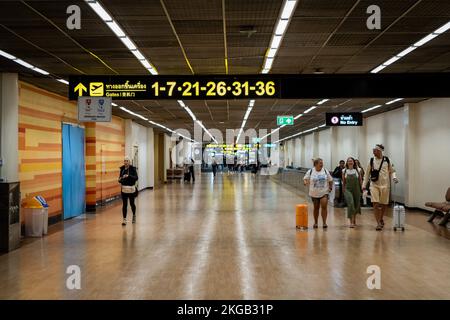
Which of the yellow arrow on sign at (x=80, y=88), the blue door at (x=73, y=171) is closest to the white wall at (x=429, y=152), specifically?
the yellow arrow on sign at (x=80, y=88)

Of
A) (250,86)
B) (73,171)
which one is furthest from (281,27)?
(73,171)

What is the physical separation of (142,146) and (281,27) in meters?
19.6

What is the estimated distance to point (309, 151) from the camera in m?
39.5

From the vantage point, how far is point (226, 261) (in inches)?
302

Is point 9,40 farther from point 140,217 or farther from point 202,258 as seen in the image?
point 140,217

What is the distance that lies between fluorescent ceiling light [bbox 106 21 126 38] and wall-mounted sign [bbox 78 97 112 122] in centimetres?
265

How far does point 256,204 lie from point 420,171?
555cm

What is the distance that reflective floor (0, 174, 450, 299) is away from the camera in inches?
234

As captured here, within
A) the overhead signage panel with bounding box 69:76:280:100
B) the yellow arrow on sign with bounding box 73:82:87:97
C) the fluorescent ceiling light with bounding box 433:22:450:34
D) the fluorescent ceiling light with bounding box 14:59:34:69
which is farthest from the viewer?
the yellow arrow on sign with bounding box 73:82:87:97

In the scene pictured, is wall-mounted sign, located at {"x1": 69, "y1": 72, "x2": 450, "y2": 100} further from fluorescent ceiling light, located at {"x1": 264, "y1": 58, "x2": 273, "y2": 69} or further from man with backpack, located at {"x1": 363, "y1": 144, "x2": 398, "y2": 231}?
man with backpack, located at {"x1": 363, "y1": 144, "x2": 398, "y2": 231}

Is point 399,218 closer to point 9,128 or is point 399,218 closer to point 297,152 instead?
point 9,128

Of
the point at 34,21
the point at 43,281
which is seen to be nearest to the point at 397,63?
the point at 34,21

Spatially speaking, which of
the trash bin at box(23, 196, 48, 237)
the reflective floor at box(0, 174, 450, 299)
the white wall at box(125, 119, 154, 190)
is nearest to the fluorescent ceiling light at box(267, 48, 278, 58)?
the reflective floor at box(0, 174, 450, 299)

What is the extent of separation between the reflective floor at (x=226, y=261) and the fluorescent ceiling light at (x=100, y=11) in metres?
3.53
